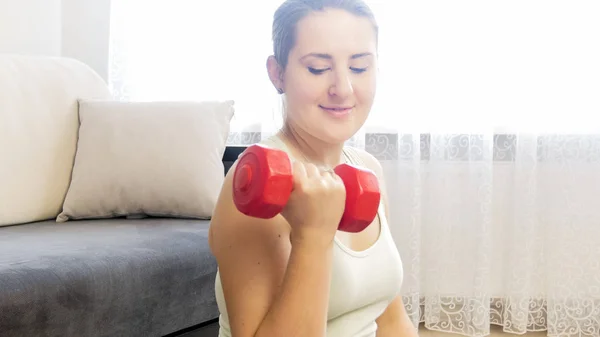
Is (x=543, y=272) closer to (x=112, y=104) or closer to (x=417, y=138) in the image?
(x=417, y=138)

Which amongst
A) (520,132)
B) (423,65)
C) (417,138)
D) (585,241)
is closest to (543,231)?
(585,241)

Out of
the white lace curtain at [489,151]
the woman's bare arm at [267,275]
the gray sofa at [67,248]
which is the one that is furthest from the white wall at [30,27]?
the woman's bare arm at [267,275]

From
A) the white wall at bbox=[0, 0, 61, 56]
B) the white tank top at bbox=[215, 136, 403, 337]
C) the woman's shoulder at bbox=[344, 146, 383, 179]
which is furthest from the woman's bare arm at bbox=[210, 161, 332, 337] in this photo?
the white wall at bbox=[0, 0, 61, 56]

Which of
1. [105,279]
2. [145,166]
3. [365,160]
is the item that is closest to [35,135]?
[145,166]

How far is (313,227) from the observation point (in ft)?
3.02

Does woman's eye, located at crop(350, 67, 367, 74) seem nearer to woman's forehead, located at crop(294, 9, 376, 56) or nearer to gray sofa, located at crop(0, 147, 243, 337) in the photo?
woman's forehead, located at crop(294, 9, 376, 56)

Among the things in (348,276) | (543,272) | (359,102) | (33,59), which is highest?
(33,59)

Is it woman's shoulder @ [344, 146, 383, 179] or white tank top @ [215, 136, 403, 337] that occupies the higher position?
woman's shoulder @ [344, 146, 383, 179]

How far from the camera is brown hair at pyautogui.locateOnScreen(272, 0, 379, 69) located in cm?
112

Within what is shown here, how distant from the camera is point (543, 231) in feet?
9.29

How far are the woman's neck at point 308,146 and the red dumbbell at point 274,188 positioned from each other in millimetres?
226

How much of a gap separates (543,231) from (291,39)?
2015 millimetres

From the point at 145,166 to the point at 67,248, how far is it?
56cm

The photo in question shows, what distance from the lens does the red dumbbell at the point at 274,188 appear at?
2.81ft
